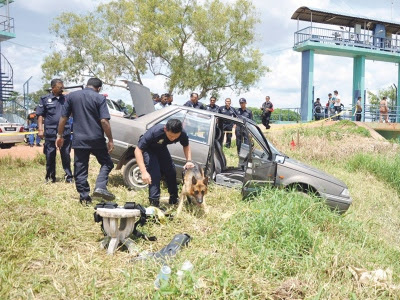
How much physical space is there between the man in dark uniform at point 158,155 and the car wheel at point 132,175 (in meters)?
1.18

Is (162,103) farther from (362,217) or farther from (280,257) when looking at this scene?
(280,257)

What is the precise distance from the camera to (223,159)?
6.91 meters

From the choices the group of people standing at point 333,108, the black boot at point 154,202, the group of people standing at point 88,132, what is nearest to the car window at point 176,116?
the group of people standing at point 88,132

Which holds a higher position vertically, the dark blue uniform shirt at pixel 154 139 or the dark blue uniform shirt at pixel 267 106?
Answer: the dark blue uniform shirt at pixel 267 106

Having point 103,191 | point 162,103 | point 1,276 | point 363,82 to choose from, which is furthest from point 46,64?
point 1,276

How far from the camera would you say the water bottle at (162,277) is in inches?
119

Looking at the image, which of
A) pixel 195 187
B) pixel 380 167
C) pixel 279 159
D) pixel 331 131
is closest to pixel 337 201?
pixel 279 159

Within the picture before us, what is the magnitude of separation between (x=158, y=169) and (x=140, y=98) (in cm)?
243

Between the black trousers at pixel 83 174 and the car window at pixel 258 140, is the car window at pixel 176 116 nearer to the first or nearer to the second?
the car window at pixel 258 140

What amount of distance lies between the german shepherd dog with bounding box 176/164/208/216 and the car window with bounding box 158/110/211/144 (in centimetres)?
136

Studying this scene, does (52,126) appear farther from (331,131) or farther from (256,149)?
(331,131)

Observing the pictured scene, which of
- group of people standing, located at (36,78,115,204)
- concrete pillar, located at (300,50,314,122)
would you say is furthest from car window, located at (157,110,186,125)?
concrete pillar, located at (300,50,314,122)

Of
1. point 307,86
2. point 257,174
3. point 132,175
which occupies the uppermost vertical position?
point 307,86

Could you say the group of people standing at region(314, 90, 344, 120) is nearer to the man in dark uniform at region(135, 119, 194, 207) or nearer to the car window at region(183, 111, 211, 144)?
the car window at region(183, 111, 211, 144)
